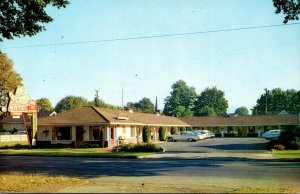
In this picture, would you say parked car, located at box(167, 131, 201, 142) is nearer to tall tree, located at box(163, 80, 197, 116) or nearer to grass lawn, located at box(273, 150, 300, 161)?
grass lawn, located at box(273, 150, 300, 161)

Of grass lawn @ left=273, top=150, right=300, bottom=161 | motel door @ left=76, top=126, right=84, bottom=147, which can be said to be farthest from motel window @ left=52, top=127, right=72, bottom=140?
grass lawn @ left=273, top=150, right=300, bottom=161

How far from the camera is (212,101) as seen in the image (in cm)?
14825

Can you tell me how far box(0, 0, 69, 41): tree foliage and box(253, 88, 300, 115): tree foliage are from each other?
128m

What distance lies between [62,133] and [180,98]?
384ft

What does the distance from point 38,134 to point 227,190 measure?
121 ft

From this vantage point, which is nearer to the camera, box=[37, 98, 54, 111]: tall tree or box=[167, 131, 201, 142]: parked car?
box=[167, 131, 201, 142]: parked car

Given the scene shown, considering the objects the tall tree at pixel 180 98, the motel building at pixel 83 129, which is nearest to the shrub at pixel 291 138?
the motel building at pixel 83 129

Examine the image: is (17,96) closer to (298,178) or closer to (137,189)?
(137,189)

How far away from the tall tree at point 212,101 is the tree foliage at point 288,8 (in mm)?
125792

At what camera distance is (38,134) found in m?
45.4

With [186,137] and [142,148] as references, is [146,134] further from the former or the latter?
[142,148]

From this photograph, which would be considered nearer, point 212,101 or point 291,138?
point 291,138

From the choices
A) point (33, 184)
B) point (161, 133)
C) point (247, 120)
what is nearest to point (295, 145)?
point (33, 184)

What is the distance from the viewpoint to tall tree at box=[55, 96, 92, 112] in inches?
4183
